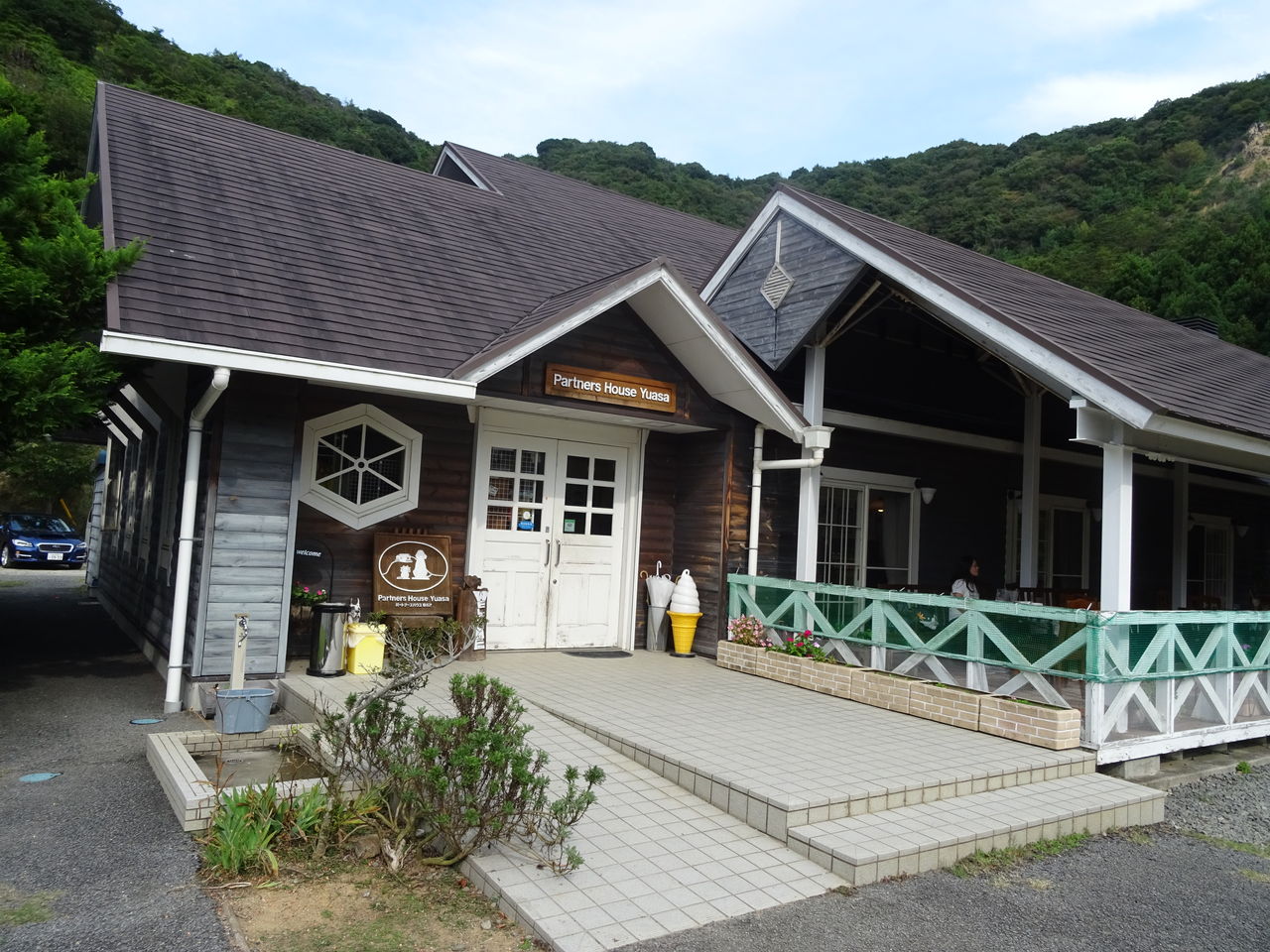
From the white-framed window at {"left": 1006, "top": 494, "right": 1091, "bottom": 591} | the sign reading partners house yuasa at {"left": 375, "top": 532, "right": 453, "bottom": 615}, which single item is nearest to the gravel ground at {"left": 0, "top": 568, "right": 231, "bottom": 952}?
the sign reading partners house yuasa at {"left": 375, "top": 532, "right": 453, "bottom": 615}

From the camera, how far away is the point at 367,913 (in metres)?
3.87

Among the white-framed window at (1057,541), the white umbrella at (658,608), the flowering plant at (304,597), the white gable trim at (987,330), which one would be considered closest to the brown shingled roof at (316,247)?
the flowering plant at (304,597)

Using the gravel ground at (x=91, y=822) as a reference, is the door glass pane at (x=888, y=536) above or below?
above

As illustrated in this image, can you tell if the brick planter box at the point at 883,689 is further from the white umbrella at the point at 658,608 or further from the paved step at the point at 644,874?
the paved step at the point at 644,874

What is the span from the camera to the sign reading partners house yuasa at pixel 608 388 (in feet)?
28.4

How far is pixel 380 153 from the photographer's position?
37.2 m

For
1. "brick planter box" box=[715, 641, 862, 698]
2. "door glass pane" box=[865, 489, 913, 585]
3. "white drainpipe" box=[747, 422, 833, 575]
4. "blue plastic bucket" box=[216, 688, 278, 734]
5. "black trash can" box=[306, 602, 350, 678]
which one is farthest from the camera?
"door glass pane" box=[865, 489, 913, 585]

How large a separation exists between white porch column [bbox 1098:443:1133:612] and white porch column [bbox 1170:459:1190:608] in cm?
805

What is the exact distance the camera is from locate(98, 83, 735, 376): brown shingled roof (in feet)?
23.6

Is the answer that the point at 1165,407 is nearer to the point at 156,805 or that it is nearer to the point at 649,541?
the point at 649,541

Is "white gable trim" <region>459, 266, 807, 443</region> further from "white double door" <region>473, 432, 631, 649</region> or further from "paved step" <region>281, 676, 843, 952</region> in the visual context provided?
"paved step" <region>281, 676, 843, 952</region>

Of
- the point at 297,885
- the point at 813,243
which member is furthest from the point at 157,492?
the point at 813,243

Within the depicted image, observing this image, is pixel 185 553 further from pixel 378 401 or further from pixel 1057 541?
pixel 1057 541

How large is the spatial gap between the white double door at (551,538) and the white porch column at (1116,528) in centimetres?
497
